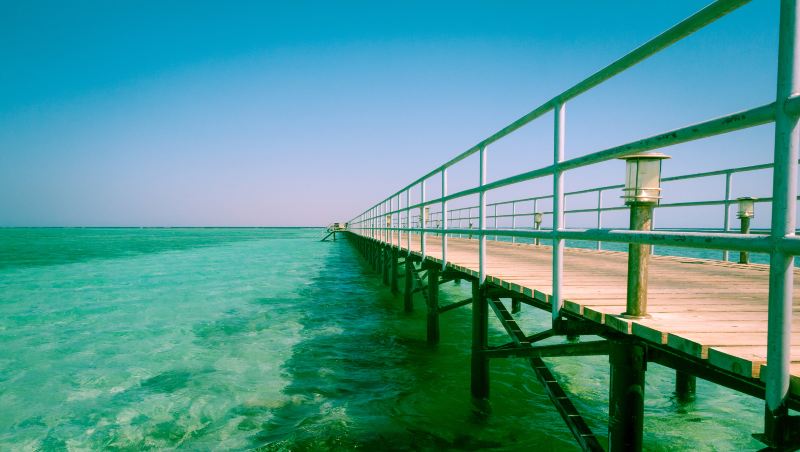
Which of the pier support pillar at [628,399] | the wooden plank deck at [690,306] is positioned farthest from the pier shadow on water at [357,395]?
the pier support pillar at [628,399]

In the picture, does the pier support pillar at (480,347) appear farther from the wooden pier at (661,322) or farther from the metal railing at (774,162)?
the metal railing at (774,162)

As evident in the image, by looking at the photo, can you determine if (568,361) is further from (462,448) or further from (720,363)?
(720,363)

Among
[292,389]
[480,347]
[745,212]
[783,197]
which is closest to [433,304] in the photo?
[480,347]

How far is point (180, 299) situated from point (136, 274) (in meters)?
8.19

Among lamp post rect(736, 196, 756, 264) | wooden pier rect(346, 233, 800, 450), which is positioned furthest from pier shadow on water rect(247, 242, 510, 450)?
lamp post rect(736, 196, 756, 264)

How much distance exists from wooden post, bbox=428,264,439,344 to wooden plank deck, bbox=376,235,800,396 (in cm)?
219

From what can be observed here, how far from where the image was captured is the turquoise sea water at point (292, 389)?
4227 millimetres

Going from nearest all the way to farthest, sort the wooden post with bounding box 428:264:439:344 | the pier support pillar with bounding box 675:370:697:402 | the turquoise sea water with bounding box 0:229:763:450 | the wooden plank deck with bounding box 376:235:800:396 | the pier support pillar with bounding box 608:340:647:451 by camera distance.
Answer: the wooden plank deck with bounding box 376:235:800:396 < the pier support pillar with bounding box 608:340:647:451 < the turquoise sea water with bounding box 0:229:763:450 < the pier support pillar with bounding box 675:370:697:402 < the wooden post with bounding box 428:264:439:344

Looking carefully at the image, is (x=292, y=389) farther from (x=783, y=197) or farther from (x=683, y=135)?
(x=783, y=197)

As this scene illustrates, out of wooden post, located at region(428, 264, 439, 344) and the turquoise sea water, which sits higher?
wooden post, located at region(428, 264, 439, 344)

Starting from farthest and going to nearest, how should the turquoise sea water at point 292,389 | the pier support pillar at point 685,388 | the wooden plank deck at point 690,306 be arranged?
the pier support pillar at point 685,388 < the turquoise sea water at point 292,389 < the wooden plank deck at point 690,306

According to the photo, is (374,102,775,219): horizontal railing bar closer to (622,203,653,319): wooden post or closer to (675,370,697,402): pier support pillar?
(622,203,653,319): wooden post

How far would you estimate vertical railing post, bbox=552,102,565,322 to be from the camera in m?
2.53

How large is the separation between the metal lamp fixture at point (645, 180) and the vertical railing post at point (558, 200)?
53 cm
